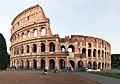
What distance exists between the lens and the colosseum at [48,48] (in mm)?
60950

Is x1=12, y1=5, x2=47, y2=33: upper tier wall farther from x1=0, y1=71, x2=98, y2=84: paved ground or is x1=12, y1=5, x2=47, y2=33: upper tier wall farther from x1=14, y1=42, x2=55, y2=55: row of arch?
x1=0, y1=71, x2=98, y2=84: paved ground

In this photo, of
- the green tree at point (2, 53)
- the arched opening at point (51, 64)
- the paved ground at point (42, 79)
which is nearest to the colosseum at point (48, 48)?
the arched opening at point (51, 64)

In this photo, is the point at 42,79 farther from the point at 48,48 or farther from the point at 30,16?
the point at 30,16

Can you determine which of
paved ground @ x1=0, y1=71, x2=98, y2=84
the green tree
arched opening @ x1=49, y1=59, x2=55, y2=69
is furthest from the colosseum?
paved ground @ x1=0, y1=71, x2=98, y2=84

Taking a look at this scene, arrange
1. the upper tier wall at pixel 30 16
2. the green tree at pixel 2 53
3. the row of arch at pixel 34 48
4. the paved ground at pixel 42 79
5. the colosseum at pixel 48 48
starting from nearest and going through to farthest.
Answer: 1. the paved ground at pixel 42 79
2. the green tree at pixel 2 53
3. the colosseum at pixel 48 48
4. the upper tier wall at pixel 30 16
5. the row of arch at pixel 34 48

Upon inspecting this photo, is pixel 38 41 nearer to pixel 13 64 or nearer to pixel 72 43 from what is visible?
pixel 72 43

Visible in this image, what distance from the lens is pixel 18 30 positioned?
236ft

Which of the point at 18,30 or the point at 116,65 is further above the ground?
the point at 18,30

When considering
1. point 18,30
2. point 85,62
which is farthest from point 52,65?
point 18,30

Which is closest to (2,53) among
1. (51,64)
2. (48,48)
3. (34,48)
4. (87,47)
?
(48,48)

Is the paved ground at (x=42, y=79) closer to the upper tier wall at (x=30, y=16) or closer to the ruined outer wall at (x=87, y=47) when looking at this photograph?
the ruined outer wall at (x=87, y=47)

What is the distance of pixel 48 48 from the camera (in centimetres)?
6153

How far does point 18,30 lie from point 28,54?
10689 mm

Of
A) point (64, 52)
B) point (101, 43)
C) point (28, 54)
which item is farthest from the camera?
point (101, 43)
